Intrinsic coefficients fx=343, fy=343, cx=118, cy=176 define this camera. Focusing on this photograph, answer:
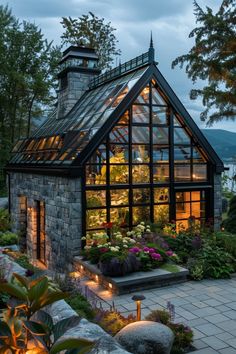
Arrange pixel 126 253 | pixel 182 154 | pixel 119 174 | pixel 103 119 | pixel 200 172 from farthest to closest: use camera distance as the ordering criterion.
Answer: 1. pixel 200 172
2. pixel 182 154
3. pixel 119 174
4. pixel 103 119
5. pixel 126 253

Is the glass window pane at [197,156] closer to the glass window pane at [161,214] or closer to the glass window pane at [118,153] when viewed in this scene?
the glass window pane at [161,214]

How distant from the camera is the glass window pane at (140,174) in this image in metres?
11.9

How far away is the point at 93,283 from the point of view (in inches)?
356

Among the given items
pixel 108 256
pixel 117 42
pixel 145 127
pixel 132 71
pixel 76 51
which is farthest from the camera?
pixel 117 42

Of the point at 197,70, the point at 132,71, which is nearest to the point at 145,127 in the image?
the point at 132,71

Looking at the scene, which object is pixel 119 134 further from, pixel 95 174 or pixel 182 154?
pixel 182 154

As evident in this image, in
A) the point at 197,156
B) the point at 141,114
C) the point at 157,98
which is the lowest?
the point at 197,156

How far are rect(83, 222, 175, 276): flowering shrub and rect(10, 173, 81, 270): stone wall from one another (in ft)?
2.10

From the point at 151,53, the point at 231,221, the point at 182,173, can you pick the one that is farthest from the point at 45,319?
the point at 231,221

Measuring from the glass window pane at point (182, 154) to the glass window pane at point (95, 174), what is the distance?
9.67 feet

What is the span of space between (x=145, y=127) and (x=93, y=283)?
569 centimetres

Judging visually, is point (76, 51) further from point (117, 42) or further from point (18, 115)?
point (18, 115)

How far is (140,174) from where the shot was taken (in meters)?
12.0

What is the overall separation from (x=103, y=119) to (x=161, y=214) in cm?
394
